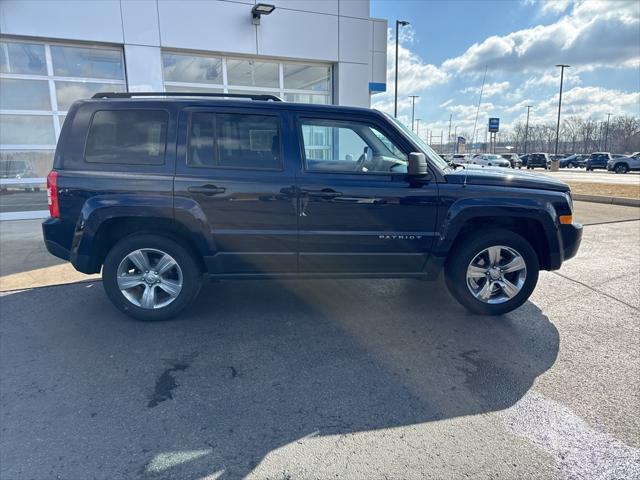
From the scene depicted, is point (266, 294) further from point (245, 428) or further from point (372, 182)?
point (245, 428)

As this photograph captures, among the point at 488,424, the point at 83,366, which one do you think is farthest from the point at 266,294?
the point at 488,424

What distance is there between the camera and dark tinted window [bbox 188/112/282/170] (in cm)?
370

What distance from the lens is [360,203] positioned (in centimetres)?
374

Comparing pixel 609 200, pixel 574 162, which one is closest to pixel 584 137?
pixel 574 162

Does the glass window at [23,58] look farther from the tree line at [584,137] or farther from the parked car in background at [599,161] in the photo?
the tree line at [584,137]

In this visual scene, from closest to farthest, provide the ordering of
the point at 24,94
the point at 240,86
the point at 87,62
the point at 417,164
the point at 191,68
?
the point at 417,164, the point at 24,94, the point at 87,62, the point at 191,68, the point at 240,86

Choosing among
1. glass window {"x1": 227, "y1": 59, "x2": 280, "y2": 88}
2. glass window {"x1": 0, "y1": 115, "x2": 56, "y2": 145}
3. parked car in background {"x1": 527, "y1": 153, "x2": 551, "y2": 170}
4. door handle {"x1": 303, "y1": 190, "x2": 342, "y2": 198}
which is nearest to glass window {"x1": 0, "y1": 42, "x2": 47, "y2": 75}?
glass window {"x1": 0, "y1": 115, "x2": 56, "y2": 145}

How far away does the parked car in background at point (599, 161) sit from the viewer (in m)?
38.1

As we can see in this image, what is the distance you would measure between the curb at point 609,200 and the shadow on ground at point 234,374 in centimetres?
993

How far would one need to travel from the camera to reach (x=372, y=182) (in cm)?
374

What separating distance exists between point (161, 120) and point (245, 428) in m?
2.84

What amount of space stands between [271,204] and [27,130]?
8.75 m

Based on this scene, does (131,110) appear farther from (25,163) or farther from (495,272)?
(25,163)

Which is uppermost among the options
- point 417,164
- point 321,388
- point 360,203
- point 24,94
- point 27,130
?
point 24,94
